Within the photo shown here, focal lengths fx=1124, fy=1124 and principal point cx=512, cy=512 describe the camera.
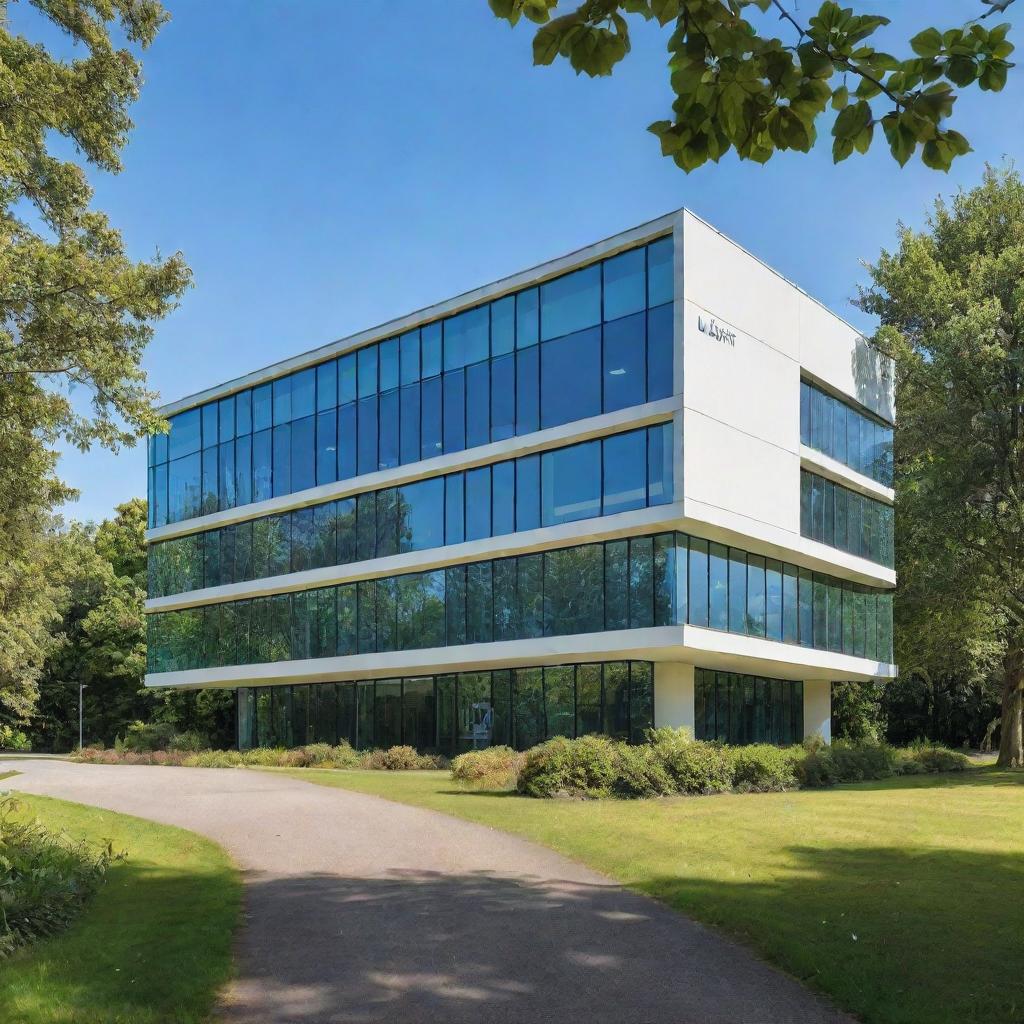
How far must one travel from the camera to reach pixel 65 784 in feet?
89.2

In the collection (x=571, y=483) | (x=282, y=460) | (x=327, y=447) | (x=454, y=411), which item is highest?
(x=454, y=411)

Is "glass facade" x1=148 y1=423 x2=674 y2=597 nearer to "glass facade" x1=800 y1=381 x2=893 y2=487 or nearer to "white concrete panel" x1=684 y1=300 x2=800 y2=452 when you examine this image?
"white concrete panel" x1=684 y1=300 x2=800 y2=452

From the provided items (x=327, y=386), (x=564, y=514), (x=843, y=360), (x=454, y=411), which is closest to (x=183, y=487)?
(x=327, y=386)

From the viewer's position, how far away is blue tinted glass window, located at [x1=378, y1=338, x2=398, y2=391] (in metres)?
40.2

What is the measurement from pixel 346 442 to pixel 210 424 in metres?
9.24

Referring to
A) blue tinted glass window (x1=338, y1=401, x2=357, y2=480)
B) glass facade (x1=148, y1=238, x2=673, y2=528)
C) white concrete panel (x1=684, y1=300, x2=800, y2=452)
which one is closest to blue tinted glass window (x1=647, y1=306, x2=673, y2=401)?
glass facade (x1=148, y1=238, x2=673, y2=528)

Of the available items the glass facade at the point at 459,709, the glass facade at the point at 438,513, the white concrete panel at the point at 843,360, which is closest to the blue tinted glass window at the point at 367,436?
the glass facade at the point at 438,513

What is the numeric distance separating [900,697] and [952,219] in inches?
907

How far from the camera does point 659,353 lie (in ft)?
105

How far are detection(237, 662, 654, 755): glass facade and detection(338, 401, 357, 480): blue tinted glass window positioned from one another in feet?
26.5

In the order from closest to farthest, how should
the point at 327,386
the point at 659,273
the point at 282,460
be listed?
the point at 659,273 < the point at 327,386 < the point at 282,460

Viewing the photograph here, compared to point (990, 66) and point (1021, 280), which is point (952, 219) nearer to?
point (1021, 280)

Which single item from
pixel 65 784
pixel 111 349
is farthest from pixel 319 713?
pixel 111 349

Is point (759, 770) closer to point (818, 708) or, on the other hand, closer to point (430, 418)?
point (430, 418)
